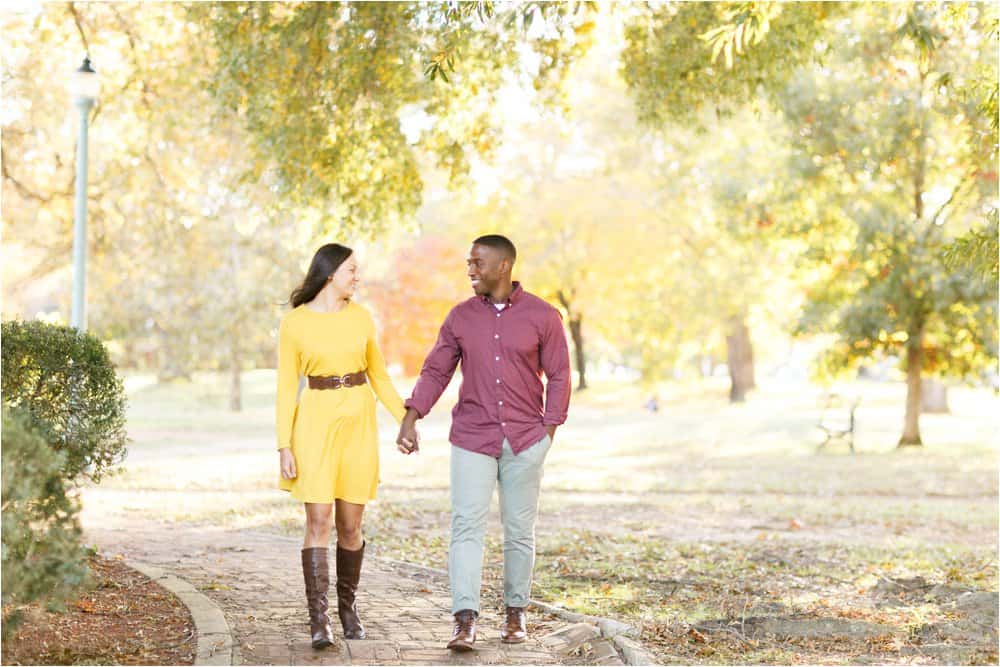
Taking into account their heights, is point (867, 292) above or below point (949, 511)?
above

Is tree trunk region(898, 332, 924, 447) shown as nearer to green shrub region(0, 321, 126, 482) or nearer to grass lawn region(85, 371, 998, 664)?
grass lawn region(85, 371, 998, 664)

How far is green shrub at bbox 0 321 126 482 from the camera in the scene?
250 inches

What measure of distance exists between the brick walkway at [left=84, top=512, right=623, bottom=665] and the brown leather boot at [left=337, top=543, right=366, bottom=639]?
0.08m

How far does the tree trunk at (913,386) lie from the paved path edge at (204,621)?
18.0 m

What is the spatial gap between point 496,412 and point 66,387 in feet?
7.98

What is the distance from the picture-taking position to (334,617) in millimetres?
6758

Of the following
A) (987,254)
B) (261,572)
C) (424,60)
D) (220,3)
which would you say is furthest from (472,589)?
(220,3)

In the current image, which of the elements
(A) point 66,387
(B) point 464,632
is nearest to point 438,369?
(B) point 464,632

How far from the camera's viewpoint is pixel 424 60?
10719 millimetres

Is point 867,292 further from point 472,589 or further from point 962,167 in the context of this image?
point 472,589

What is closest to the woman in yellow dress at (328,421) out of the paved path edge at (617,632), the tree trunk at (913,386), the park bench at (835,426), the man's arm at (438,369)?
the man's arm at (438,369)

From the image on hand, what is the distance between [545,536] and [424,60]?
4.46m

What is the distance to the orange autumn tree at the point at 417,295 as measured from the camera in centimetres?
3853

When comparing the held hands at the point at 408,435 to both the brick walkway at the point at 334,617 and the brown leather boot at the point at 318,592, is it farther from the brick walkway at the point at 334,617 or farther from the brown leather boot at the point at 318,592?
the brick walkway at the point at 334,617
